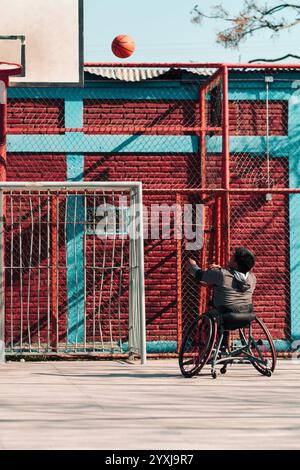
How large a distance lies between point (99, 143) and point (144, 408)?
23.9 feet

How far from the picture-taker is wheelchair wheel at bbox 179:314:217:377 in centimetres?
1169

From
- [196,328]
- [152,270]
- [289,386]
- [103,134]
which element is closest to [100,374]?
[196,328]

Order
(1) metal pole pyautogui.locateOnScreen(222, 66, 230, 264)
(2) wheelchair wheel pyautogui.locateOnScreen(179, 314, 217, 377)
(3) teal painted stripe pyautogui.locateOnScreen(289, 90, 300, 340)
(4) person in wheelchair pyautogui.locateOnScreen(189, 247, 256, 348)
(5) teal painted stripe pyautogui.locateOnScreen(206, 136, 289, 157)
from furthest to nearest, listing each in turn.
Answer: (3) teal painted stripe pyautogui.locateOnScreen(289, 90, 300, 340), (5) teal painted stripe pyautogui.locateOnScreen(206, 136, 289, 157), (1) metal pole pyautogui.locateOnScreen(222, 66, 230, 264), (4) person in wheelchair pyautogui.locateOnScreen(189, 247, 256, 348), (2) wheelchair wheel pyautogui.locateOnScreen(179, 314, 217, 377)

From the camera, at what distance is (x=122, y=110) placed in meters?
16.4

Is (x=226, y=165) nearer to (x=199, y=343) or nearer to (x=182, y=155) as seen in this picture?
(x=182, y=155)

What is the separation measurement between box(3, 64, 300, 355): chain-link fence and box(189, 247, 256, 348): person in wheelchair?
363 centimetres

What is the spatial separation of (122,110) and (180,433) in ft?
29.8

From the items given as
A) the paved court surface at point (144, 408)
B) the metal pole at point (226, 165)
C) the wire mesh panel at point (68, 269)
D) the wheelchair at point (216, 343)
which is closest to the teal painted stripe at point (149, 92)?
the wire mesh panel at point (68, 269)

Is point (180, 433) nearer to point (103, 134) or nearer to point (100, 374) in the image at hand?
point (100, 374)

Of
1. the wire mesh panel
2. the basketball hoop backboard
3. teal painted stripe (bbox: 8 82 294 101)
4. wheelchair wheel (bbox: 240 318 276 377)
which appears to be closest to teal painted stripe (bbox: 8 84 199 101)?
teal painted stripe (bbox: 8 82 294 101)

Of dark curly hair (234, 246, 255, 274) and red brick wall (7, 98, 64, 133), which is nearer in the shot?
dark curly hair (234, 246, 255, 274)

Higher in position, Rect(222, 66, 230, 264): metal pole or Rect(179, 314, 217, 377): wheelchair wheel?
Rect(222, 66, 230, 264): metal pole

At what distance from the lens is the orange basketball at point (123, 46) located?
14609 millimetres

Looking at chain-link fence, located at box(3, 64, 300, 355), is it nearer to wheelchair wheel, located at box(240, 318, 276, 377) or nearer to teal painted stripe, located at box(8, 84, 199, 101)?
teal painted stripe, located at box(8, 84, 199, 101)
